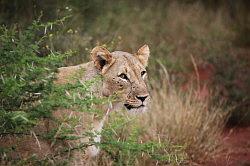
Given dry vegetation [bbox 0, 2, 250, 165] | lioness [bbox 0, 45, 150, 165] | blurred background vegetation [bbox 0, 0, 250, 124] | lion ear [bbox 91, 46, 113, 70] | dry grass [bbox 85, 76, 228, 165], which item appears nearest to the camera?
lioness [bbox 0, 45, 150, 165]

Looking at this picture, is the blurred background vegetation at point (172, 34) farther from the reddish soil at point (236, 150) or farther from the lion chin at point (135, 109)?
the lion chin at point (135, 109)

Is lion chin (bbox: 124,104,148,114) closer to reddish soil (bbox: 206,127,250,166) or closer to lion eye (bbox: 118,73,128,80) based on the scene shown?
lion eye (bbox: 118,73,128,80)

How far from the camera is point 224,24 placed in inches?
651

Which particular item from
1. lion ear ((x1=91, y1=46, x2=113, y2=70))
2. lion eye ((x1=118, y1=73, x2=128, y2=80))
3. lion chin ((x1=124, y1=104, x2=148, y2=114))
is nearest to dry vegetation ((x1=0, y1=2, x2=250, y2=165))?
lion chin ((x1=124, y1=104, x2=148, y2=114))

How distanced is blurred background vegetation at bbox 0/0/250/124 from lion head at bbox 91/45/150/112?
0.80m

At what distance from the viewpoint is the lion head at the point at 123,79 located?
5848 millimetres

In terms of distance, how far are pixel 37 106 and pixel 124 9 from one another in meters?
9.60

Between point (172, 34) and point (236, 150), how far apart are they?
7153 mm

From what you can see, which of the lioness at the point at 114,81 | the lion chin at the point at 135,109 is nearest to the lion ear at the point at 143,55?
the lioness at the point at 114,81

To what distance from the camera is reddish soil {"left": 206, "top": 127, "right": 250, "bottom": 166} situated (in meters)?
7.66

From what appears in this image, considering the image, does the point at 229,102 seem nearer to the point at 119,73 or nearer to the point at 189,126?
the point at 189,126

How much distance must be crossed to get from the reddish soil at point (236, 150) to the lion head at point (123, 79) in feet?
6.26

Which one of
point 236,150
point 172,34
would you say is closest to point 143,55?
point 236,150

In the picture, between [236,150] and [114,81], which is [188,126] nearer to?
[236,150]
